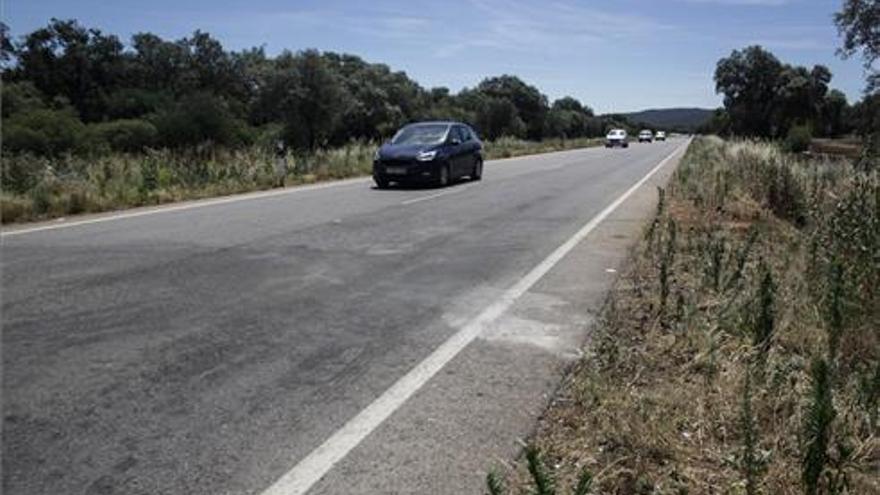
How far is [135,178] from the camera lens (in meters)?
17.2

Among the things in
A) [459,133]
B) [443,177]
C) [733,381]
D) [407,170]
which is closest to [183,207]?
[407,170]

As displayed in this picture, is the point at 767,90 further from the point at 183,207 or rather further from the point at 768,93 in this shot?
the point at 183,207

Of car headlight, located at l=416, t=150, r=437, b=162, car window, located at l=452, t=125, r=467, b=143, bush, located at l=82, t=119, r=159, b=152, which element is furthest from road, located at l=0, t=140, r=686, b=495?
bush, located at l=82, t=119, r=159, b=152

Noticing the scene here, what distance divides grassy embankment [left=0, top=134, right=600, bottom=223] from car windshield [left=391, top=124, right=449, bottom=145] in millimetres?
2855

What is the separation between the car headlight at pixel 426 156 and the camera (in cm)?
1945

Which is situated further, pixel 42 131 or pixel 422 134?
pixel 42 131

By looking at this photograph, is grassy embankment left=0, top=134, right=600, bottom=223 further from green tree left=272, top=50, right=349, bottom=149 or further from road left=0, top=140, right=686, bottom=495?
green tree left=272, top=50, right=349, bottom=149

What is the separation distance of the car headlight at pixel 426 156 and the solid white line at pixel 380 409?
1194cm

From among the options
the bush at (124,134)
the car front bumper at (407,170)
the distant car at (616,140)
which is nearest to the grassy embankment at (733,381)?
the car front bumper at (407,170)

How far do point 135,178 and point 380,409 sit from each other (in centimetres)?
1431

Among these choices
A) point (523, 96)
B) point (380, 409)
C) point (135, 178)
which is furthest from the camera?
point (523, 96)

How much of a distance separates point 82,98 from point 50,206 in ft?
308

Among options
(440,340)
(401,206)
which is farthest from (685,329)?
(401,206)

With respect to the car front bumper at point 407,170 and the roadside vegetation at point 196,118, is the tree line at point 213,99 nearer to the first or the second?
the roadside vegetation at point 196,118
